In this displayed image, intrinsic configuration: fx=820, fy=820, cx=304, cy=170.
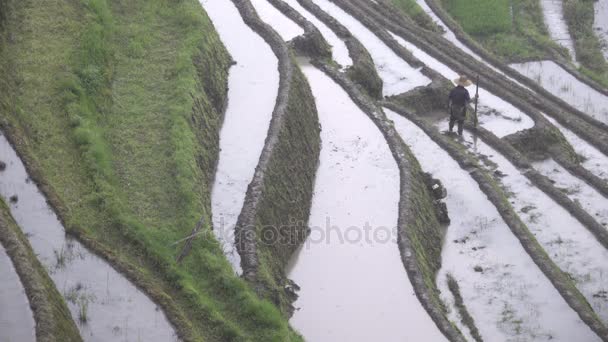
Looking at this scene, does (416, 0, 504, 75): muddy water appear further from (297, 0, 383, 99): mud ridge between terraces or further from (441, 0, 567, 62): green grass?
(297, 0, 383, 99): mud ridge between terraces

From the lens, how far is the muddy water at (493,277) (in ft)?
38.5

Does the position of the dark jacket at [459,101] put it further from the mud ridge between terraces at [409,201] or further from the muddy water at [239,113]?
the muddy water at [239,113]

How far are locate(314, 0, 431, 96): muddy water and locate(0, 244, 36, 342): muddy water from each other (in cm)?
1175

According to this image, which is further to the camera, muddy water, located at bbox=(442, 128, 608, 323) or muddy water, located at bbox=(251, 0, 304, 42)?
muddy water, located at bbox=(251, 0, 304, 42)

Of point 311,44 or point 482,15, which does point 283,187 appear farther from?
point 482,15

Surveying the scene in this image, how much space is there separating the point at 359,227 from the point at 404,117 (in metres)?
5.05

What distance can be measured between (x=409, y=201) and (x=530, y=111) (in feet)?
20.7

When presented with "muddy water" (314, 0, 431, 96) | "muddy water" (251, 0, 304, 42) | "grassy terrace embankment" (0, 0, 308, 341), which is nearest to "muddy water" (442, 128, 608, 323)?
"muddy water" (314, 0, 431, 96)

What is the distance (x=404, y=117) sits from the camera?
1700 centimetres

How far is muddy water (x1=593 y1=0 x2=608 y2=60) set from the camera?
28731 millimetres

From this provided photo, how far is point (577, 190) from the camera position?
15.5 meters

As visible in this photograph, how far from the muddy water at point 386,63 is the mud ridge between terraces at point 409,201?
1754 millimetres

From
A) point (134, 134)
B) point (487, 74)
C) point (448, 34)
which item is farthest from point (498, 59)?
point (134, 134)

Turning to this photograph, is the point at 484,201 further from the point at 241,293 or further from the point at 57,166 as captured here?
the point at 57,166
